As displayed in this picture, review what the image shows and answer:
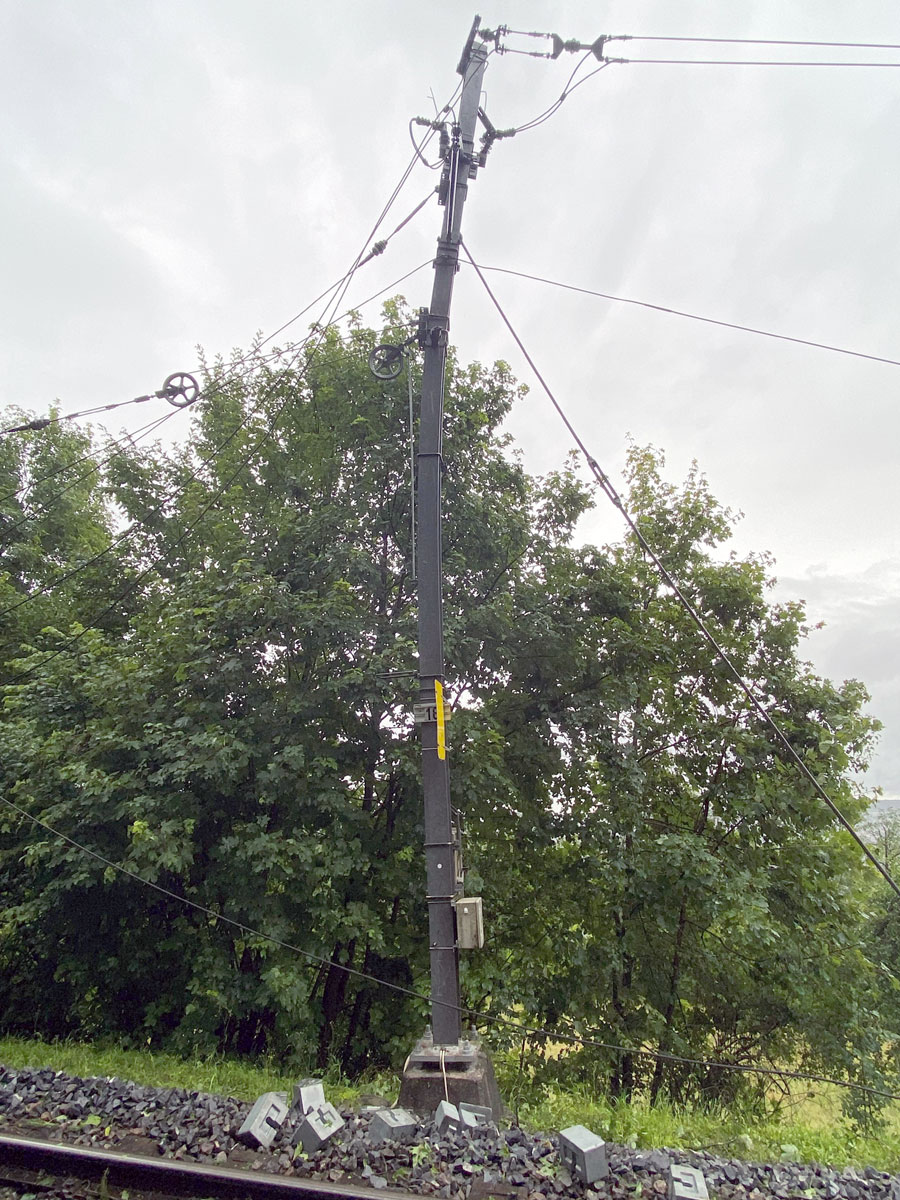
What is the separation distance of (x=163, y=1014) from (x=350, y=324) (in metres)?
9.57

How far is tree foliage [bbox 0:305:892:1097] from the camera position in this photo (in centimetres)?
711

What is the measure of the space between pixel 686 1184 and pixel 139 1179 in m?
2.48

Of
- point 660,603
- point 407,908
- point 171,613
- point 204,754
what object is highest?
point 660,603

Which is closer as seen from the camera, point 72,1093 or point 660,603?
point 72,1093

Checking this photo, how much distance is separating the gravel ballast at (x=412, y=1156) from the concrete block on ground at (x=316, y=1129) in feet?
0.13

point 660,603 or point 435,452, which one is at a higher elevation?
point 660,603

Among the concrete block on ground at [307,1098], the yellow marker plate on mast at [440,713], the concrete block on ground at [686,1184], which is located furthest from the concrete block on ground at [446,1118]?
the yellow marker plate on mast at [440,713]

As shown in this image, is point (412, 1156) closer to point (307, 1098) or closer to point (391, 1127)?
point (391, 1127)

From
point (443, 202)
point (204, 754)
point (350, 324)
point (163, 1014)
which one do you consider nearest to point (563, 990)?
point (163, 1014)

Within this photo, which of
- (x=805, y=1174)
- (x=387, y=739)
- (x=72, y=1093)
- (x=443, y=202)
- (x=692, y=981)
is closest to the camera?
(x=805, y=1174)

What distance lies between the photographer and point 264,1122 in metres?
3.32

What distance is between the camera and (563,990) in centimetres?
863

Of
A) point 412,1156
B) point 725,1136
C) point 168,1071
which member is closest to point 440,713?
point 412,1156

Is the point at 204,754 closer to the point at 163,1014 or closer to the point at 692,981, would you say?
the point at 163,1014
